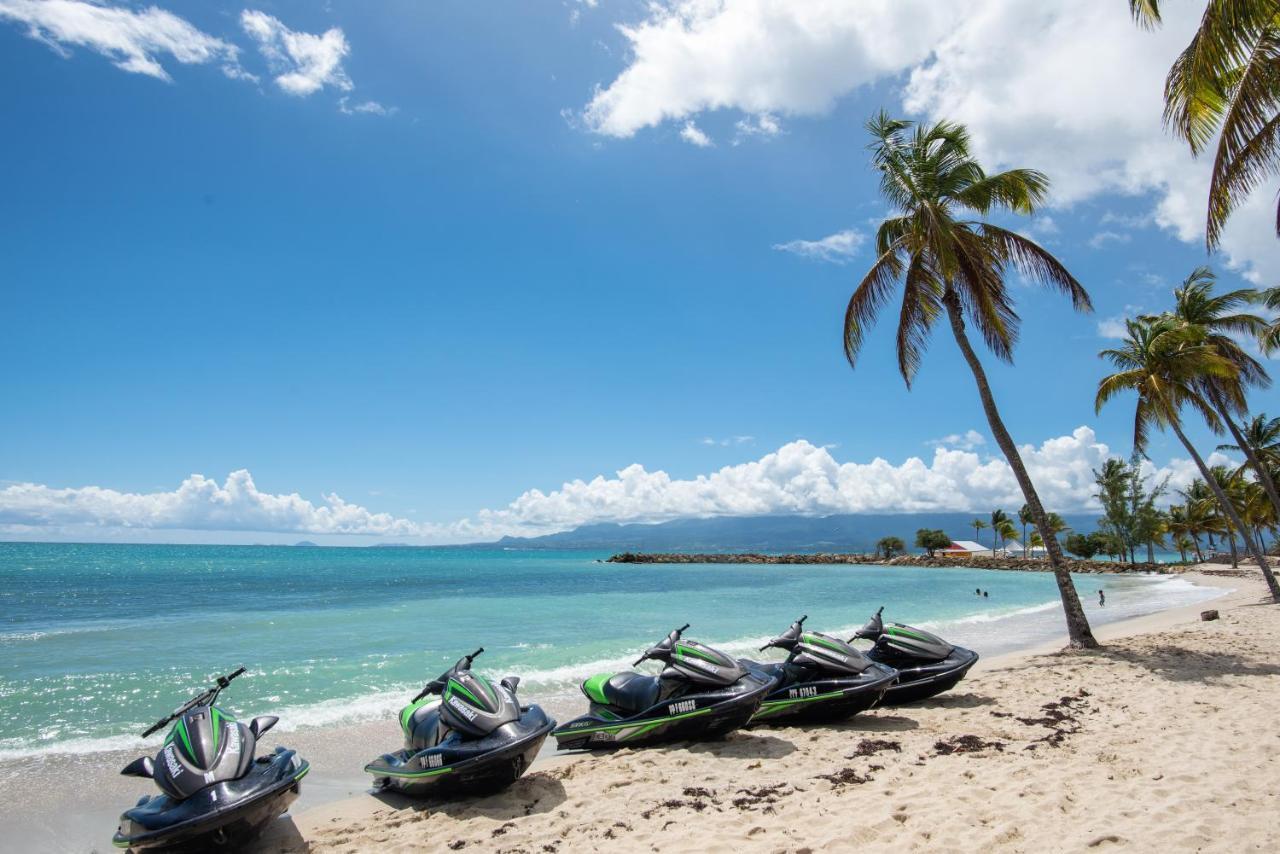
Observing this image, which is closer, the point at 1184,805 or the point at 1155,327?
the point at 1184,805

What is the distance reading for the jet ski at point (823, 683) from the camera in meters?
6.61

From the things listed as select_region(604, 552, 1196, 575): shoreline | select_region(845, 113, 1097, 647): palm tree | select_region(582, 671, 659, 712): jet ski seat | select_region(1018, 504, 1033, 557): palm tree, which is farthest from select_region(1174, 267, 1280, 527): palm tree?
select_region(1018, 504, 1033, 557): palm tree

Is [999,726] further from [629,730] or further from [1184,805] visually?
[629,730]

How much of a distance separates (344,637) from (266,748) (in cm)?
1020

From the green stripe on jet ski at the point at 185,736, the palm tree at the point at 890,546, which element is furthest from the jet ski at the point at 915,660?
the palm tree at the point at 890,546

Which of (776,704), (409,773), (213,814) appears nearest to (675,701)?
(776,704)

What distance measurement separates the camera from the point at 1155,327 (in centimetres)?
1750

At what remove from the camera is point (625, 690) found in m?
6.66

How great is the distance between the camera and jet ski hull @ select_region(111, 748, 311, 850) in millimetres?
3891

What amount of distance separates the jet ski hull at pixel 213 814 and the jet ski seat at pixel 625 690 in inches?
120

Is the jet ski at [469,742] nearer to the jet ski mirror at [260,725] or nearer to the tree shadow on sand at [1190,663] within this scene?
the jet ski mirror at [260,725]

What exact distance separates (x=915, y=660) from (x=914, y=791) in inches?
116

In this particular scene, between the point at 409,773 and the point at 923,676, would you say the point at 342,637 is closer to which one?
the point at 409,773

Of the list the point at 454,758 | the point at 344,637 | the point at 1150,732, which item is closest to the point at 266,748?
the point at 454,758
